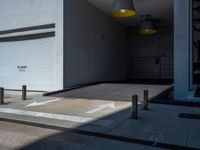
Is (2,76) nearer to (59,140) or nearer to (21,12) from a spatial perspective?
(21,12)

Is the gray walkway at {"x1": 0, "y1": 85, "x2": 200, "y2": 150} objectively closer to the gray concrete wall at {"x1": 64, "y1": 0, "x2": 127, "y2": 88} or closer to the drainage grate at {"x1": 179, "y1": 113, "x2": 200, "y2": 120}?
the drainage grate at {"x1": 179, "y1": 113, "x2": 200, "y2": 120}

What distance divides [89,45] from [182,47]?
7472 mm

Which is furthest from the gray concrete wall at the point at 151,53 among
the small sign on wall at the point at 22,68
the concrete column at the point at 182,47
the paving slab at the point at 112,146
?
the paving slab at the point at 112,146

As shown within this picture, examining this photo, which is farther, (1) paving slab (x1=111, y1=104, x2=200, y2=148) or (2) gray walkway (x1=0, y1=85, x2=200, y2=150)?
(1) paving slab (x1=111, y1=104, x2=200, y2=148)

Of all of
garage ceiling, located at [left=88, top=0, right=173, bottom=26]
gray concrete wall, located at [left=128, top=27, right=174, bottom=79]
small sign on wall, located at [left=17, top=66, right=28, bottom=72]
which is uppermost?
garage ceiling, located at [left=88, top=0, right=173, bottom=26]

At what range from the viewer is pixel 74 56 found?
45.4 feet

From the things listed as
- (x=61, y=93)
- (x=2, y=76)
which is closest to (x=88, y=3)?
(x=61, y=93)

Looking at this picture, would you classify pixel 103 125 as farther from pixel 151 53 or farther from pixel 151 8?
pixel 151 53

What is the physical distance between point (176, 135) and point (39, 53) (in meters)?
11.1

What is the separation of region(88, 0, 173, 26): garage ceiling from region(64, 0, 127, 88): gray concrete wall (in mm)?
710

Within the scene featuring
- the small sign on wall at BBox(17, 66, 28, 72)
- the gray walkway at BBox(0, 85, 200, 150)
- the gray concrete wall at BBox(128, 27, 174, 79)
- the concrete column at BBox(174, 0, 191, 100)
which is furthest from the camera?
the gray concrete wall at BBox(128, 27, 174, 79)

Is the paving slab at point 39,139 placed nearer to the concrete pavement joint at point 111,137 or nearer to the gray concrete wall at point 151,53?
the concrete pavement joint at point 111,137

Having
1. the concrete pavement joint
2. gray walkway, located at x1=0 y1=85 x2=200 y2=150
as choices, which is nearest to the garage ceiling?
gray walkway, located at x1=0 y1=85 x2=200 y2=150

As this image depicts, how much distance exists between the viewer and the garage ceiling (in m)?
15.2
